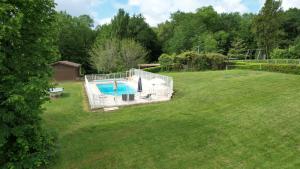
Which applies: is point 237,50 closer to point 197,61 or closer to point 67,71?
point 197,61

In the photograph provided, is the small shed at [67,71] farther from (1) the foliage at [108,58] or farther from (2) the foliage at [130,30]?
(2) the foliage at [130,30]

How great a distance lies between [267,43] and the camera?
40.8 metres

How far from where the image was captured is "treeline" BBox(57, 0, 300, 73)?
116 feet

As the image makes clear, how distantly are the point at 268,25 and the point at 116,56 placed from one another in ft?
81.8

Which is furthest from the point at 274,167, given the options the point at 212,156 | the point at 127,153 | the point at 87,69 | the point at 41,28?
the point at 87,69

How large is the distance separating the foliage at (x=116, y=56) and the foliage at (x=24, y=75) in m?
27.7

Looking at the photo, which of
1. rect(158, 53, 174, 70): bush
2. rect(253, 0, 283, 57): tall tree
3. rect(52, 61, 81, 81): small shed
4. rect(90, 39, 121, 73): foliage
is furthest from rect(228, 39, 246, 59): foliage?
rect(52, 61, 81, 81): small shed

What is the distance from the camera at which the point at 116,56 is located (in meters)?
34.7

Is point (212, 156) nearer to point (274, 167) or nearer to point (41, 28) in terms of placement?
point (274, 167)

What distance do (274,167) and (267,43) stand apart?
3962 centimetres

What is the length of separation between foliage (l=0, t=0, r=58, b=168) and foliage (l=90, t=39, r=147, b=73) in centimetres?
2771

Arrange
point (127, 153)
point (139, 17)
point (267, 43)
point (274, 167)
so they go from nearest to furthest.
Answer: point (274, 167)
point (127, 153)
point (267, 43)
point (139, 17)

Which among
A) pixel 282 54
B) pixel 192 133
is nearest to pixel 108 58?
pixel 282 54

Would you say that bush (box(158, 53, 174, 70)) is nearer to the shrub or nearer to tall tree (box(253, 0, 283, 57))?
the shrub
